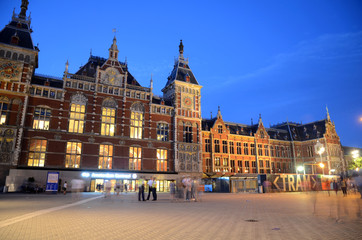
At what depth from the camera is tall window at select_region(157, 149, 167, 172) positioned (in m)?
44.0

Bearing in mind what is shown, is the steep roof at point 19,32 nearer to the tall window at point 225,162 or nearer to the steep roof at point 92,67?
the steep roof at point 92,67

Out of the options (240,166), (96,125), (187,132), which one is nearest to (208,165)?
(240,166)

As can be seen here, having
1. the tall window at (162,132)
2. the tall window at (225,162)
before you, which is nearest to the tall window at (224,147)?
the tall window at (225,162)

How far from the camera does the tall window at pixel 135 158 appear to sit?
137 feet

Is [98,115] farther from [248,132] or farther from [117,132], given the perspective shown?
[248,132]

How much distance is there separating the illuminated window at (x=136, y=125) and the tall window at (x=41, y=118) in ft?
43.2

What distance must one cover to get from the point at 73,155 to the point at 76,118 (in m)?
5.90

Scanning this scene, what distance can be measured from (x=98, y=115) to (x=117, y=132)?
13.7 feet

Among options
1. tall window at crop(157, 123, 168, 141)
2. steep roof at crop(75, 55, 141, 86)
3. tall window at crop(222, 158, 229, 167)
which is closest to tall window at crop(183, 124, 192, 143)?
tall window at crop(157, 123, 168, 141)

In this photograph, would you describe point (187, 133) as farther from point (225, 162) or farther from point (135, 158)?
point (225, 162)

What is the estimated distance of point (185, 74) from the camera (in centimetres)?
5156

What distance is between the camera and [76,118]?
129 feet

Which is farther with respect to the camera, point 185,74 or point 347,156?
point 347,156

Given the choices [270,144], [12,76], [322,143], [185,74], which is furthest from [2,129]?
[322,143]
